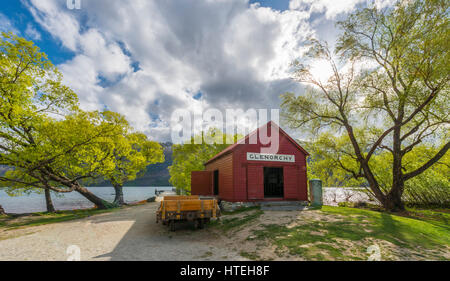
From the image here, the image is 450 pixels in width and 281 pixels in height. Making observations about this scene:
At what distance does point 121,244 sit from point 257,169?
9.51 m

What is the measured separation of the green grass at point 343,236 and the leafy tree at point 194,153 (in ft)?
67.9

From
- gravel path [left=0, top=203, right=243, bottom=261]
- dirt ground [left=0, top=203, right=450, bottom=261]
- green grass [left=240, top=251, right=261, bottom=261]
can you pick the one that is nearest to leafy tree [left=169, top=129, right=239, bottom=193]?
dirt ground [left=0, top=203, right=450, bottom=261]

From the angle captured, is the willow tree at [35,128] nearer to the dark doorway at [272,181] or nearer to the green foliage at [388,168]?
the dark doorway at [272,181]

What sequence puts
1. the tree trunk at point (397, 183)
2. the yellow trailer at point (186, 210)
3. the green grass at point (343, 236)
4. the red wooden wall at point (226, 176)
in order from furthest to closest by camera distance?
1. the tree trunk at point (397, 183)
2. the red wooden wall at point (226, 176)
3. the yellow trailer at point (186, 210)
4. the green grass at point (343, 236)

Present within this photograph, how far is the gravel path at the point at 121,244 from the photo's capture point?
20.9 ft

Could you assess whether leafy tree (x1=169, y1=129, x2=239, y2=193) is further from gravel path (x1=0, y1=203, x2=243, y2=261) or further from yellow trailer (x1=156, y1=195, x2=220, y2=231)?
yellow trailer (x1=156, y1=195, x2=220, y2=231)

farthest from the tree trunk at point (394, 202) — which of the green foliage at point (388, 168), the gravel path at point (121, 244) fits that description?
the gravel path at point (121, 244)

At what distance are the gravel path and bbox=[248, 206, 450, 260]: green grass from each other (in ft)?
6.29

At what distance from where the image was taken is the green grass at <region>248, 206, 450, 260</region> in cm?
607

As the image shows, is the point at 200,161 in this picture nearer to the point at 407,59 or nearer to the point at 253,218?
the point at 253,218

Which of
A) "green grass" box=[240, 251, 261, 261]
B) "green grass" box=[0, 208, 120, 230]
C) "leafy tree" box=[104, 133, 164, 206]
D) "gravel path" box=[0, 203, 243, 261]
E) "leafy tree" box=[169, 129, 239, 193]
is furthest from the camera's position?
"leafy tree" box=[169, 129, 239, 193]

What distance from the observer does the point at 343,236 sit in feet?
24.0

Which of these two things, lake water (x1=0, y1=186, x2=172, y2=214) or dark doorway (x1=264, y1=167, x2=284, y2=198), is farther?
lake water (x1=0, y1=186, x2=172, y2=214)

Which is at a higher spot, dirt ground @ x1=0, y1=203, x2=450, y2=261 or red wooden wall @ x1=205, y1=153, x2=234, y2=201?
red wooden wall @ x1=205, y1=153, x2=234, y2=201
